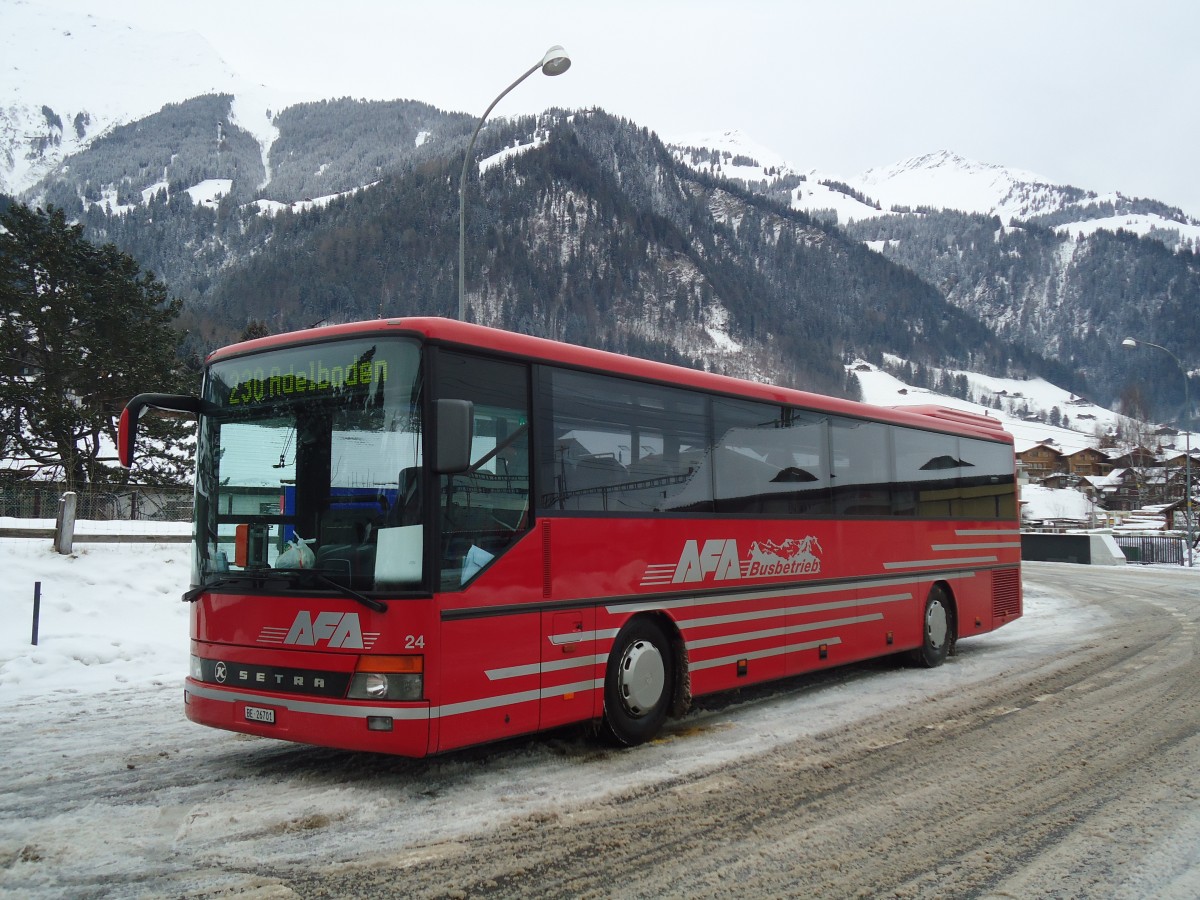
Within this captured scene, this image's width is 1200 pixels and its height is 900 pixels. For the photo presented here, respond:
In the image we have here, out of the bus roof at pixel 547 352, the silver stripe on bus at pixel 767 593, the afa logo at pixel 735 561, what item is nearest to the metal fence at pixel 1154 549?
the silver stripe on bus at pixel 767 593

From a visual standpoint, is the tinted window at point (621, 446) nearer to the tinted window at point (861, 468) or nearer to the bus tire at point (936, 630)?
the tinted window at point (861, 468)

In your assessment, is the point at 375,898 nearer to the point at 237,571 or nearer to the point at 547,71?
the point at 237,571

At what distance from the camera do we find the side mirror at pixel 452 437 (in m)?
5.62

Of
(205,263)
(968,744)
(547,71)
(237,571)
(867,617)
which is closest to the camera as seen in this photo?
(237,571)

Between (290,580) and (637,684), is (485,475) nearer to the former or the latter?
(290,580)

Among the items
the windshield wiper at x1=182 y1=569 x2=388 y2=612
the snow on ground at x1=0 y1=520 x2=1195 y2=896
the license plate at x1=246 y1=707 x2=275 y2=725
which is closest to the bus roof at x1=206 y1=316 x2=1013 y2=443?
the windshield wiper at x1=182 y1=569 x2=388 y2=612

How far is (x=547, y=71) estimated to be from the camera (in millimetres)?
13508

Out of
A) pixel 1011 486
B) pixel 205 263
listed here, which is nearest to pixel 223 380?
pixel 1011 486

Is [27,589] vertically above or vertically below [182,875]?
above

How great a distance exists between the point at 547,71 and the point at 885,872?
11637 mm

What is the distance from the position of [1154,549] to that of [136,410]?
4670 cm

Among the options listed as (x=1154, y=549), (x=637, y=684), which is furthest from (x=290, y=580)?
(x=1154, y=549)

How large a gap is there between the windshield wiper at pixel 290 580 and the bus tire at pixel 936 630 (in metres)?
7.83

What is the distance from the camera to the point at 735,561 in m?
8.33
